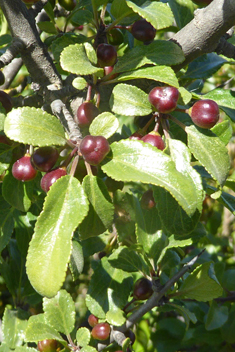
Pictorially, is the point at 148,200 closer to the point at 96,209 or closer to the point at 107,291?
the point at 96,209

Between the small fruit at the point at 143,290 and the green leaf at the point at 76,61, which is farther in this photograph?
the small fruit at the point at 143,290

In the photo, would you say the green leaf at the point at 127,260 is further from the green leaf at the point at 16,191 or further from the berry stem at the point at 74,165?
the berry stem at the point at 74,165

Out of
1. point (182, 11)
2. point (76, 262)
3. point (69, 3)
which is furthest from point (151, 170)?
point (69, 3)

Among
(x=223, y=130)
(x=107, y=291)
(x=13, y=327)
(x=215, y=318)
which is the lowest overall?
(x=215, y=318)

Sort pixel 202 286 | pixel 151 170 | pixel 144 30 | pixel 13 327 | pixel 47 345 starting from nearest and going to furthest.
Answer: pixel 151 170, pixel 144 30, pixel 202 286, pixel 47 345, pixel 13 327

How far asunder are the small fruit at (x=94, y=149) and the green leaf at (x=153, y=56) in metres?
0.20

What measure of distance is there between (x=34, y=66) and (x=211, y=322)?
98 cm

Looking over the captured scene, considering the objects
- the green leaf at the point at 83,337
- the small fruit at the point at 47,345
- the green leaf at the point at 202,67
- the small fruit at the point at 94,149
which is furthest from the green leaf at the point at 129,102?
the small fruit at the point at 47,345

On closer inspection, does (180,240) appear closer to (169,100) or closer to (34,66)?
(169,100)

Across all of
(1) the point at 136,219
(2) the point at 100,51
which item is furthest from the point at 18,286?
(2) the point at 100,51

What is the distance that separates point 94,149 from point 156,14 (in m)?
0.29

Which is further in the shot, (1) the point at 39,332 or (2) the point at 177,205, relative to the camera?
(1) the point at 39,332

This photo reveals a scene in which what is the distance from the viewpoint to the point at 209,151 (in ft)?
2.45

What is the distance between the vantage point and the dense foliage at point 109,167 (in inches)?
25.8
